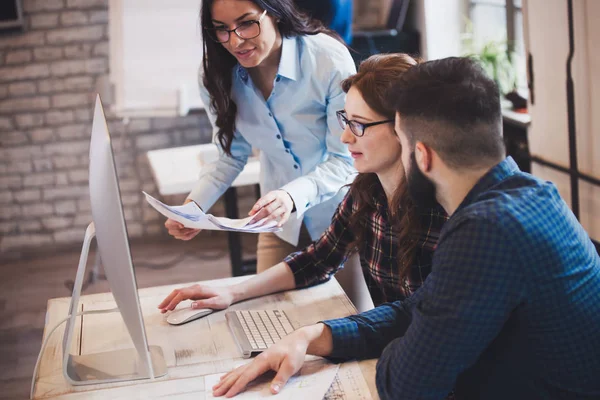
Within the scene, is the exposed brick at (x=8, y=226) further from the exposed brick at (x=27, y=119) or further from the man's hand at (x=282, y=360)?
the man's hand at (x=282, y=360)

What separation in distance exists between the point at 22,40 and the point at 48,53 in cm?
16

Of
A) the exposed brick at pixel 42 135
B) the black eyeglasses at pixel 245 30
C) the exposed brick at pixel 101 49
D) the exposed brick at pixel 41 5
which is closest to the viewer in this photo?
the black eyeglasses at pixel 245 30

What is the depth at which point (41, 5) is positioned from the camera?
4234 millimetres

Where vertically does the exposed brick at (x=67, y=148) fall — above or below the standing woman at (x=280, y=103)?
below

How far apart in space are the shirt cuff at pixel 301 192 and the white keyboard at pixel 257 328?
31 cm

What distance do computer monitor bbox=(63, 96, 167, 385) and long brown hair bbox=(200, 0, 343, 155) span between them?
0.66 meters

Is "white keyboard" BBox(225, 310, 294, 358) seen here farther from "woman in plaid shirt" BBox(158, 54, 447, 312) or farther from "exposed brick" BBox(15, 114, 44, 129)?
"exposed brick" BBox(15, 114, 44, 129)

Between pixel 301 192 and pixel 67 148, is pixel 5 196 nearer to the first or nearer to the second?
pixel 67 148

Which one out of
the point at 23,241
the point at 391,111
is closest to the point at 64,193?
the point at 23,241

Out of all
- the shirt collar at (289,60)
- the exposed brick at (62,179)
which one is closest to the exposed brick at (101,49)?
the exposed brick at (62,179)

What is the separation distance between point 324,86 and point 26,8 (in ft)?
9.71

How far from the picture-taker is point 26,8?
13.9 ft

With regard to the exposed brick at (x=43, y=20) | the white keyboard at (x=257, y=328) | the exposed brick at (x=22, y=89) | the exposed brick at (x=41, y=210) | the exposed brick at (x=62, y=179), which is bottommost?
the exposed brick at (x=41, y=210)

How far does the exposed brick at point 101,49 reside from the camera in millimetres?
4340
